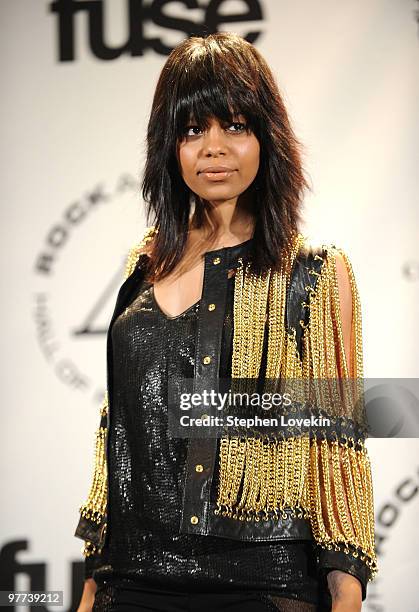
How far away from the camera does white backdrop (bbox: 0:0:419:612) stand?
258 centimetres

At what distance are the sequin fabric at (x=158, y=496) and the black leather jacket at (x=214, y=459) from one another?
0.01 meters

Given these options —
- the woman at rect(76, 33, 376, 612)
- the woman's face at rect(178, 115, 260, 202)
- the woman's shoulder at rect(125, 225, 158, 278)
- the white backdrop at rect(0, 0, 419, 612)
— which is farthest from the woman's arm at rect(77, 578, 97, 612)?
the white backdrop at rect(0, 0, 419, 612)

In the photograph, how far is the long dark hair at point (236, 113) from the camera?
5.16ft

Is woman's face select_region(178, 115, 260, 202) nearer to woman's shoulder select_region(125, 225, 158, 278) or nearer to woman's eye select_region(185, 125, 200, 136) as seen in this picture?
woman's eye select_region(185, 125, 200, 136)

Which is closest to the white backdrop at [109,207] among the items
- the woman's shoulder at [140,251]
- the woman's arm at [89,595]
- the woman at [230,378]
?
the woman's shoulder at [140,251]

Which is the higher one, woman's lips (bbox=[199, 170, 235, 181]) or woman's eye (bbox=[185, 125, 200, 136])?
woman's eye (bbox=[185, 125, 200, 136])

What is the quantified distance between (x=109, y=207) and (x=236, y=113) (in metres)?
1.26

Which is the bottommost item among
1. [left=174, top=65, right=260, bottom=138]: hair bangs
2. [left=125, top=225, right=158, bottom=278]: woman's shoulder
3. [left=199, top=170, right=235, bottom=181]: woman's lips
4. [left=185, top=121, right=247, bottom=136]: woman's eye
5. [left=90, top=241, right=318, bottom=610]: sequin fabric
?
[left=90, top=241, right=318, bottom=610]: sequin fabric

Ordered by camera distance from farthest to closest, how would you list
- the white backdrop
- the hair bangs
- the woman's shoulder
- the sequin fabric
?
the white backdrop, the woman's shoulder, the hair bangs, the sequin fabric

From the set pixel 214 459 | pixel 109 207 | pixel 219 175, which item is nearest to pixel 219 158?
pixel 219 175

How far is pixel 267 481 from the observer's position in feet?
4.94

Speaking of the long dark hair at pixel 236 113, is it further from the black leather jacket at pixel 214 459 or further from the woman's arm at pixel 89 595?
the woman's arm at pixel 89 595

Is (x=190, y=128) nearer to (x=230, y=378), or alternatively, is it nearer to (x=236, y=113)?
(x=236, y=113)

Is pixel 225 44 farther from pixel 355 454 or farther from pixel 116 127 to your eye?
pixel 116 127
